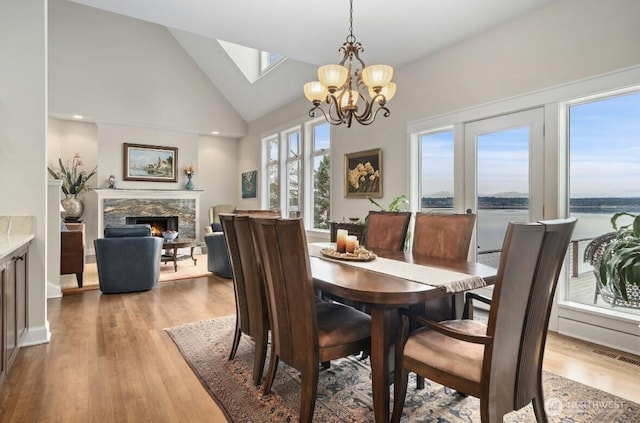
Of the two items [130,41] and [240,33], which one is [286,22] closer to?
[240,33]

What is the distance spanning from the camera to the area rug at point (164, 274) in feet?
15.5

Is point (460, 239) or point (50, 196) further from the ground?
point (50, 196)

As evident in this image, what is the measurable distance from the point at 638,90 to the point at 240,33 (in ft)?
12.1

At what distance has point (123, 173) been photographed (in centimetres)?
769

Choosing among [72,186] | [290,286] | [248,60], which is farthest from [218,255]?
[248,60]

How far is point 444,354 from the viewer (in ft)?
5.04

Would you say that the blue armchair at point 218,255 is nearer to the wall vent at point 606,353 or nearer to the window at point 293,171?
the window at point 293,171

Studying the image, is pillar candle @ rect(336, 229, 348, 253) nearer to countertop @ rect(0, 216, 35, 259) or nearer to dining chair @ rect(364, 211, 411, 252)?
dining chair @ rect(364, 211, 411, 252)

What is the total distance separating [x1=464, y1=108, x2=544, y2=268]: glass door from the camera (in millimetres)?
3273

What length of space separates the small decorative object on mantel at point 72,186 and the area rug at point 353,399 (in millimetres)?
6167

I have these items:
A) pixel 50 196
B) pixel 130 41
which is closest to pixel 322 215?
pixel 50 196

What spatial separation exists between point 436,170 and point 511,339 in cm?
306

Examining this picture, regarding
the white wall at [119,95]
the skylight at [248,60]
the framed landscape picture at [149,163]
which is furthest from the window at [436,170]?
the framed landscape picture at [149,163]

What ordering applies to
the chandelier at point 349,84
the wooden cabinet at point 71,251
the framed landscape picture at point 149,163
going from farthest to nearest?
the framed landscape picture at point 149,163 < the wooden cabinet at point 71,251 < the chandelier at point 349,84
